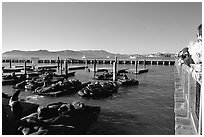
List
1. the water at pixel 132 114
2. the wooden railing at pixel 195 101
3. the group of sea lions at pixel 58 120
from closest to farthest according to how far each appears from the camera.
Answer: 1. the wooden railing at pixel 195 101
2. the group of sea lions at pixel 58 120
3. the water at pixel 132 114

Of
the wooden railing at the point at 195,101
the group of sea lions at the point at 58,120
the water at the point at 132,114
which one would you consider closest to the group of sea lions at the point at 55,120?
the group of sea lions at the point at 58,120

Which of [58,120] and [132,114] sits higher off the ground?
[58,120]

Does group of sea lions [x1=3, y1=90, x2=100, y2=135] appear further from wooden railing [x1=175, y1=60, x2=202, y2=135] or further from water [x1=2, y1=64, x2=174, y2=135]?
wooden railing [x1=175, y1=60, x2=202, y2=135]

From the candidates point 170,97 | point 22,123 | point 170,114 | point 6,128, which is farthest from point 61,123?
point 170,97

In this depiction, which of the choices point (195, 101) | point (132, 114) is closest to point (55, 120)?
point (132, 114)

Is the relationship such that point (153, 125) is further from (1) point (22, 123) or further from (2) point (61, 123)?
(1) point (22, 123)

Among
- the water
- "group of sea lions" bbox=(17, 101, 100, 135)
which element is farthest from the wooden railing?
the water

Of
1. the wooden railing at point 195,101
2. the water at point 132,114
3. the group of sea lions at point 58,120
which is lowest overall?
the water at point 132,114

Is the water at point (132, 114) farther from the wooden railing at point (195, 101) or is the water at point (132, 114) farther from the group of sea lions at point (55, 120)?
the wooden railing at point (195, 101)

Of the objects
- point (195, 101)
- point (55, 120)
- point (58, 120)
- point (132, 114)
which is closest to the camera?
point (195, 101)

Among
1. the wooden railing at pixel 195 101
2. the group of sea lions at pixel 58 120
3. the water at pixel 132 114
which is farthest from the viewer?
the water at pixel 132 114

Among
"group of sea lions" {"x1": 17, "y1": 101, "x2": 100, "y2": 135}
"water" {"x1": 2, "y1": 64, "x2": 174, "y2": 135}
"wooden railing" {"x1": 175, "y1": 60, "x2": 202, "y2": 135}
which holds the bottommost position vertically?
"water" {"x1": 2, "y1": 64, "x2": 174, "y2": 135}

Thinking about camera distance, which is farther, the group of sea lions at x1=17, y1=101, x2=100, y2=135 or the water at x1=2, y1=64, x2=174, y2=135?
the water at x1=2, y1=64, x2=174, y2=135

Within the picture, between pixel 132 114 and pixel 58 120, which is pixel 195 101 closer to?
pixel 58 120
